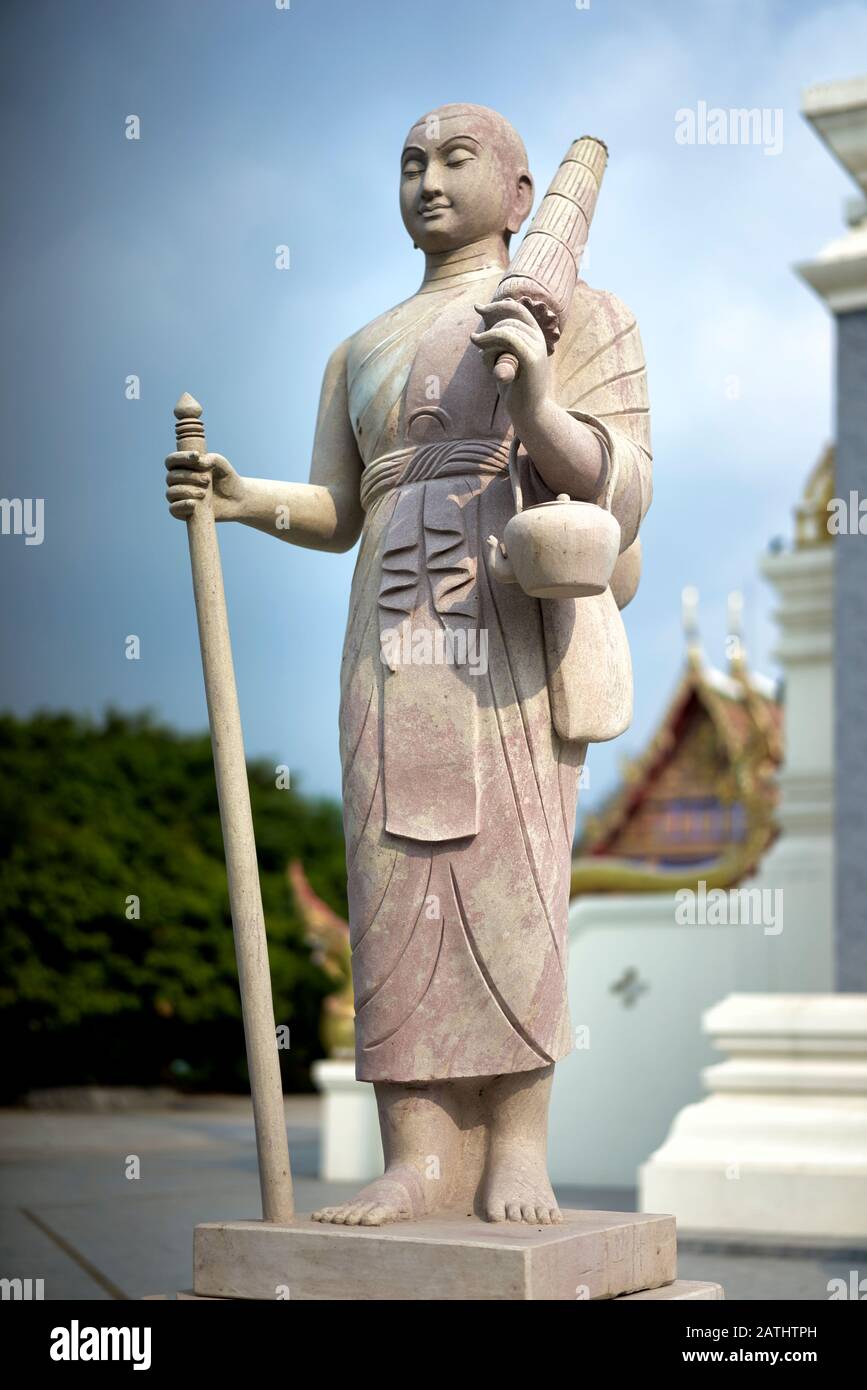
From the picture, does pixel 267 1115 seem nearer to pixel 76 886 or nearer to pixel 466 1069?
pixel 466 1069

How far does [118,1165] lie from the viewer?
11.0m

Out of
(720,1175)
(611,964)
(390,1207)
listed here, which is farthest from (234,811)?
(611,964)

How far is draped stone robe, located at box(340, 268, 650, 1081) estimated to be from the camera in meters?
3.42

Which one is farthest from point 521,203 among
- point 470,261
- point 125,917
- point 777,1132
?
point 125,917

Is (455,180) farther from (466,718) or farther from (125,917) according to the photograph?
(125,917)

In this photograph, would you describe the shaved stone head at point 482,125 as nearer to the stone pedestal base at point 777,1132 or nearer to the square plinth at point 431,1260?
the square plinth at point 431,1260

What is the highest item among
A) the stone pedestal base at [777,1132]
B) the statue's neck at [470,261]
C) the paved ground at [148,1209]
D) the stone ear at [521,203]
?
the stone ear at [521,203]

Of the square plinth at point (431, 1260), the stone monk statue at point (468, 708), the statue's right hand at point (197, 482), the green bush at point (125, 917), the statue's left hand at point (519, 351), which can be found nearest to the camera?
the square plinth at point (431, 1260)

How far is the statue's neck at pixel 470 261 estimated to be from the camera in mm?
3844

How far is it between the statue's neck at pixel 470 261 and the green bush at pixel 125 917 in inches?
699

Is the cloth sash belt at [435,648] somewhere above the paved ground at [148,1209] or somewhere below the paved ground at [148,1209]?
above

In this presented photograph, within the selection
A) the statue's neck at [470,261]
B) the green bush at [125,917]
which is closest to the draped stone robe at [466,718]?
the statue's neck at [470,261]

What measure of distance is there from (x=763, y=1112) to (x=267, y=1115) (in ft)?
15.0

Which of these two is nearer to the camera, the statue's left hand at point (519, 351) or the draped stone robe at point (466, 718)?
the statue's left hand at point (519, 351)
